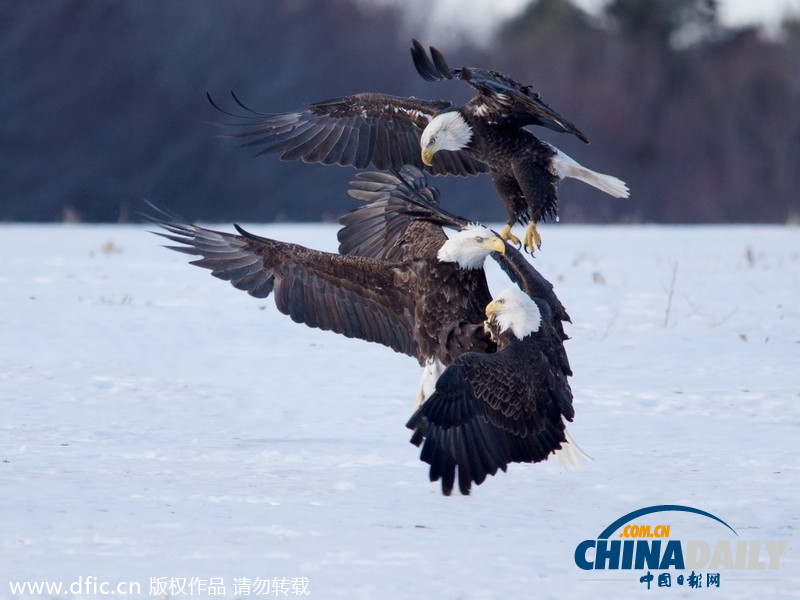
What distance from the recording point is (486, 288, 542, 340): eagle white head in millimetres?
4492

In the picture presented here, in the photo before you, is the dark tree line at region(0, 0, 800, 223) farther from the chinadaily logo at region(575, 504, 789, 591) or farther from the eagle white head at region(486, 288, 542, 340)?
the chinadaily logo at region(575, 504, 789, 591)

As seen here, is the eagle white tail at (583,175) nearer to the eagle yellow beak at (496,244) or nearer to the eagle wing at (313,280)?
the eagle wing at (313,280)

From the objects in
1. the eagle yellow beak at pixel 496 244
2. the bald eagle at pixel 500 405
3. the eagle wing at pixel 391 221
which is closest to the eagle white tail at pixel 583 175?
the eagle wing at pixel 391 221

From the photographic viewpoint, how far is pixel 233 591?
129 inches

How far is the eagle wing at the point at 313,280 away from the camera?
17.4 feet

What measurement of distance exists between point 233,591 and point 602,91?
1089 inches

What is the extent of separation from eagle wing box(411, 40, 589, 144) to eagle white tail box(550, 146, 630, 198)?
1.03ft

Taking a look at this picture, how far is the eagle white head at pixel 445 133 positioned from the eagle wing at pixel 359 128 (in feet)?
1.51

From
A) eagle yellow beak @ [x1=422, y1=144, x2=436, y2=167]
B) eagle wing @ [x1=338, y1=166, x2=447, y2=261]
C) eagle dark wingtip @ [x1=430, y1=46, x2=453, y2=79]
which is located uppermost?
eagle dark wingtip @ [x1=430, y1=46, x2=453, y2=79]

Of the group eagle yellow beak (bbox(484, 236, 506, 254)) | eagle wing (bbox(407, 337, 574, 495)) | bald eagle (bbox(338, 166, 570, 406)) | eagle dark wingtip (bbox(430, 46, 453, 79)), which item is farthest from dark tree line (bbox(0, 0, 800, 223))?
eagle wing (bbox(407, 337, 574, 495))

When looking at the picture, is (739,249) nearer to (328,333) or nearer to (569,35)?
(328,333)

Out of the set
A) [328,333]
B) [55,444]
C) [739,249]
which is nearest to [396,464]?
[55,444]

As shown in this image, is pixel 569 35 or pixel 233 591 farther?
pixel 569 35

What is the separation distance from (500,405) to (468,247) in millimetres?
951
